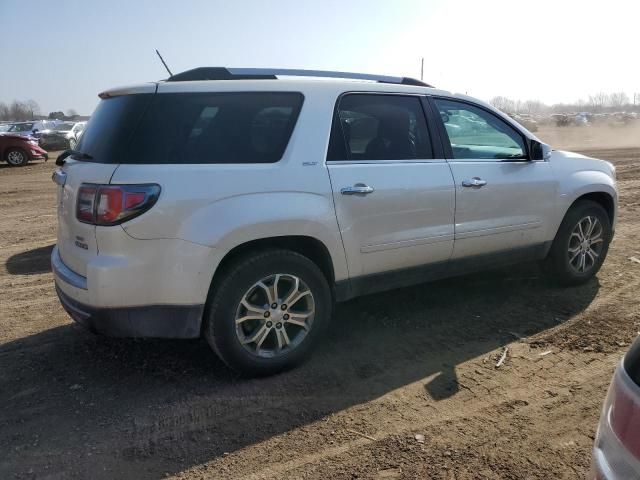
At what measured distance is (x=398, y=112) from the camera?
4.21 m

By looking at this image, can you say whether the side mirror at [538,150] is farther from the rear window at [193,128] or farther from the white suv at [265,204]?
the rear window at [193,128]

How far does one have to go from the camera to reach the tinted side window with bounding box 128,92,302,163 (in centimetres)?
328

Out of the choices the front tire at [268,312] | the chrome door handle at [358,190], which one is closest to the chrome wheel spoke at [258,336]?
the front tire at [268,312]

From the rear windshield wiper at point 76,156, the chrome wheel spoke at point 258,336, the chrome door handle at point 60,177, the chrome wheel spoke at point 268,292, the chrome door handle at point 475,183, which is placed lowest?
the chrome wheel spoke at point 258,336

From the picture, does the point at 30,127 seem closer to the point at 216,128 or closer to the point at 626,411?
the point at 216,128

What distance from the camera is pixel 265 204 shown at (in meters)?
3.40

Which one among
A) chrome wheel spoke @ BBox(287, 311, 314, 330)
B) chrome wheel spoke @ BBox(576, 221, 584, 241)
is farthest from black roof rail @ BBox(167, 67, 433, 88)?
chrome wheel spoke @ BBox(576, 221, 584, 241)

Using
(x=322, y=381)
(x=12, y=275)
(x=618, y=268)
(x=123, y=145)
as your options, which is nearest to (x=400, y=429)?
(x=322, y=381)

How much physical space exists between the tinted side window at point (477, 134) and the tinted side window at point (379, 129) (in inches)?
11.3

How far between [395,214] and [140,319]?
6.10 feet

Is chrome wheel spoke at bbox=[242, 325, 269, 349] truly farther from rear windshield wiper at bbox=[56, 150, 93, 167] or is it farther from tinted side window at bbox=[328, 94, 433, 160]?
rear windshield wiper at bbox=[56, 150, 93, 167]

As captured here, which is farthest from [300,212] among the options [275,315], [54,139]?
[54,139]

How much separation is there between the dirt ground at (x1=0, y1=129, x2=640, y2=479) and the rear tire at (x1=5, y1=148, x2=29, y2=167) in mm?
15881

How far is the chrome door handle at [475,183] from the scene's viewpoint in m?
4.30
